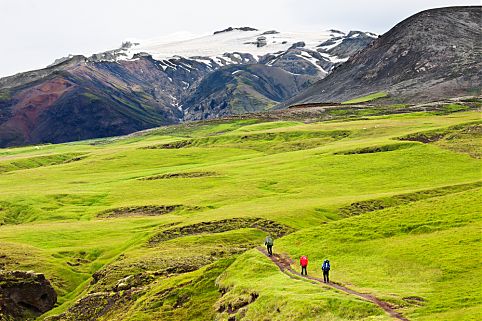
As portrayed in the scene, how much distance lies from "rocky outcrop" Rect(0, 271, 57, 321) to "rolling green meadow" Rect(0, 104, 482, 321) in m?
2.96

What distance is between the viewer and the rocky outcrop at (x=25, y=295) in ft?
281

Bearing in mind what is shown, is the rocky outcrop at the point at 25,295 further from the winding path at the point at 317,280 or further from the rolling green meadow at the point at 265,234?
the winding path at the point at 317,280

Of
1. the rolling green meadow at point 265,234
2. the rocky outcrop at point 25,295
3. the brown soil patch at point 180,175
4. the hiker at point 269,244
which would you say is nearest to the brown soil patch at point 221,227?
the rolling green meadow at point 265,234

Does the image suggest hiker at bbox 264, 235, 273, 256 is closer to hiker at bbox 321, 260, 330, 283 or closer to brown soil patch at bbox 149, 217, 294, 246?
hiker at bbox 321, 260, 330, 283

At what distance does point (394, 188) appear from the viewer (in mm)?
141000

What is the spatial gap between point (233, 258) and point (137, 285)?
1375 centimetres

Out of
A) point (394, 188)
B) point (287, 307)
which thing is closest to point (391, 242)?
point (287, 307)

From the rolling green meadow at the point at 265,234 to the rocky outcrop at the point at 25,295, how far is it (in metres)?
2.96

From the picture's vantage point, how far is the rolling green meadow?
59.2 meters

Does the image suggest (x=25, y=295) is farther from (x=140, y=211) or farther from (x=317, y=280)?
(x=140, y=211)

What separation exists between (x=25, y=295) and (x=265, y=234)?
38825mm

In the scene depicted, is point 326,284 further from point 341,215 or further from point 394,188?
point 394,188

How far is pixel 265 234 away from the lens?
4117 inches

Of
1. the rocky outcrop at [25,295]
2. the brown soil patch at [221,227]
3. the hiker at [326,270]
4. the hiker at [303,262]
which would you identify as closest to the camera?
the hiker at [326,270]
